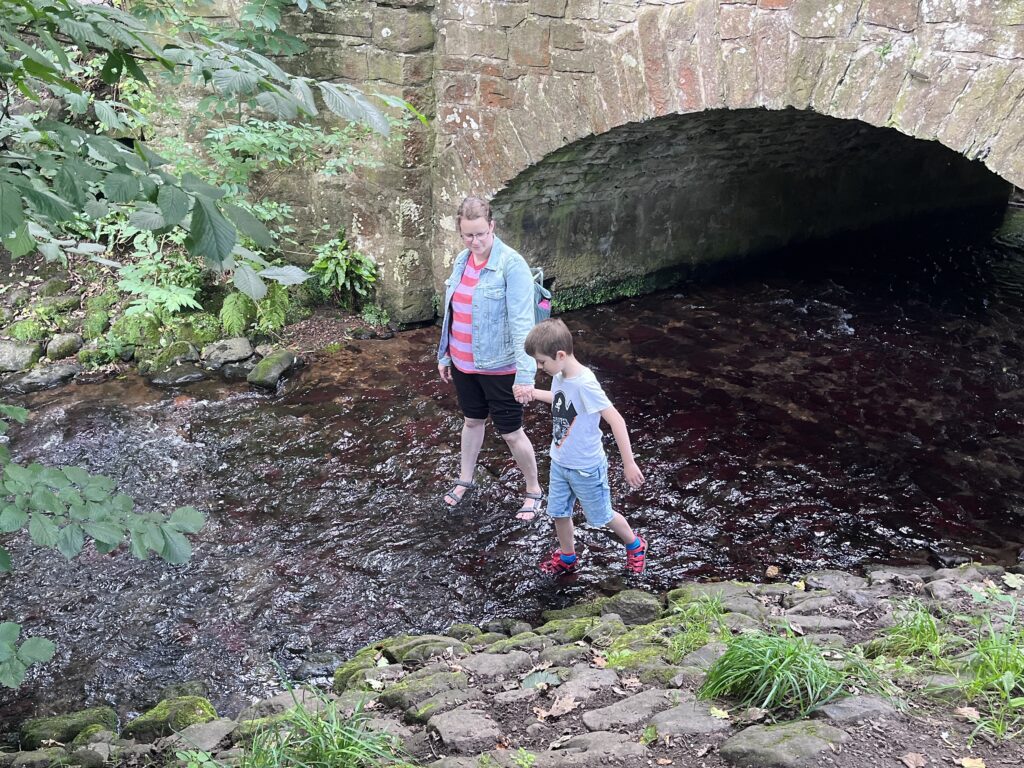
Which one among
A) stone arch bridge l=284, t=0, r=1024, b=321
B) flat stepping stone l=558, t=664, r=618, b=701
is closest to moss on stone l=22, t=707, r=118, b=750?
flat stepping stone l=558, t=664, r=618, b=701

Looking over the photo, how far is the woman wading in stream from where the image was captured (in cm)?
454

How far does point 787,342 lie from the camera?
25.6ft

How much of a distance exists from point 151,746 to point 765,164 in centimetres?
776

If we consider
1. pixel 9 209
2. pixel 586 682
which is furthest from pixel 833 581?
pixel 9 209

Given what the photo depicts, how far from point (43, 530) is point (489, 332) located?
112 inches

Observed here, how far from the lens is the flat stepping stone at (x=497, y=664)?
3387mm

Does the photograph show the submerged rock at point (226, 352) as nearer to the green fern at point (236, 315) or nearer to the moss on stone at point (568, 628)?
the green fern at point (236, 315)

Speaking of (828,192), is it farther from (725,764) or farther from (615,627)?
(725,764)

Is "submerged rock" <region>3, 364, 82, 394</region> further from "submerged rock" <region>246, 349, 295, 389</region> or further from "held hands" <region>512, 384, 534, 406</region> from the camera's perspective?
"held hands" <region>512, 384, 534, 406</region>

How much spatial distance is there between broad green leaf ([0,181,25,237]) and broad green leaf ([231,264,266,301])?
47 centimetres

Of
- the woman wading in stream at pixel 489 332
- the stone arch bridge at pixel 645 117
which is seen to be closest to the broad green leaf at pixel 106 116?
the woman wading in stream at pixel 489 332

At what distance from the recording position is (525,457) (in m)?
5.03

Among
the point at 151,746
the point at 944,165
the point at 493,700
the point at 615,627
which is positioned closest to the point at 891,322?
the point at 944,165

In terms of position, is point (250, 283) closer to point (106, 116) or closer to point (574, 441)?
point (106, 116)
